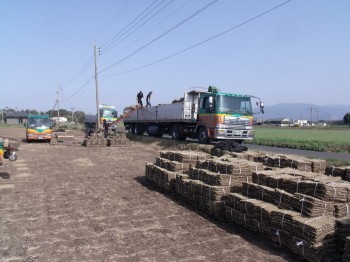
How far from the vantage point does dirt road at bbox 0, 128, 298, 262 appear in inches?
233

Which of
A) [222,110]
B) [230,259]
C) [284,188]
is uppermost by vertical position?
[222,110]

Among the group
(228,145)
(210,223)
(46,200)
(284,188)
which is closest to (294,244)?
(284,188)

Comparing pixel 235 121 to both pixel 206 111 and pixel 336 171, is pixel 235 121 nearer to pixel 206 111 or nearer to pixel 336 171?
pixel 206 111

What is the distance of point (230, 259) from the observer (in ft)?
18.7

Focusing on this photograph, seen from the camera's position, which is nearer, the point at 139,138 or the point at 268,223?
the point at 268,223

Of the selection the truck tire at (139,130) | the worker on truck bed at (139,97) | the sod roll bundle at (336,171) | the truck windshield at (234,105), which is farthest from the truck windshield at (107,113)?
the sod roll bundle at (336,171)

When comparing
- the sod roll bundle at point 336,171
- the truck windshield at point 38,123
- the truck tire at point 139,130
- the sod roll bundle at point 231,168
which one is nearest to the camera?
the sod roll bundle at point 231,168

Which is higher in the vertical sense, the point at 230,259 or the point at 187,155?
the point at 187,155

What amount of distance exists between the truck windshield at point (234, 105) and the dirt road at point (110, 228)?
873cm

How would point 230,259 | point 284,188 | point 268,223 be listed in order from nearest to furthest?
1. point 230,259
2. point 268,223
3. point 284,188

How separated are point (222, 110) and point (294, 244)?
46.0ft

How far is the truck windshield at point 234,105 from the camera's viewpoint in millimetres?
19500

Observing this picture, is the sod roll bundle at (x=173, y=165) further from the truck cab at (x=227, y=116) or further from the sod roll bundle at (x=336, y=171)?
the truck cab at (x=227, y=116)

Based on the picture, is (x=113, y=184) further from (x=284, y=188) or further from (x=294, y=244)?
(x=294, y=244)
